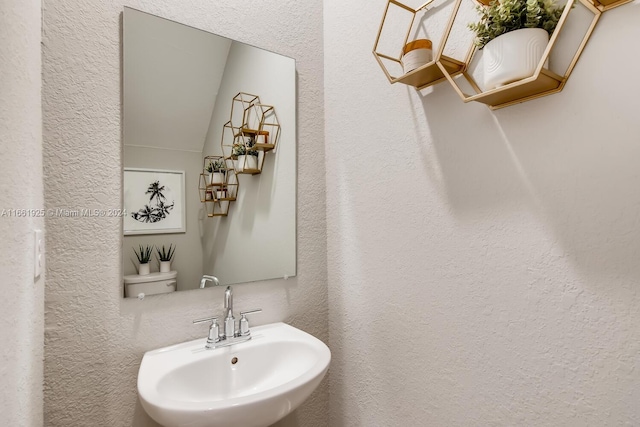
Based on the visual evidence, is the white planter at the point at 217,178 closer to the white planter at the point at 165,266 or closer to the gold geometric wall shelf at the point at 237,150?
the gold geometric wall shelf at the point at 237,150

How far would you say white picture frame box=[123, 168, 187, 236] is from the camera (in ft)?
3.70

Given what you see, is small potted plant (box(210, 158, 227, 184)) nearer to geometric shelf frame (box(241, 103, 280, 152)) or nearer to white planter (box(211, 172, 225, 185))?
white planter (box(211, 172, 225, 185))

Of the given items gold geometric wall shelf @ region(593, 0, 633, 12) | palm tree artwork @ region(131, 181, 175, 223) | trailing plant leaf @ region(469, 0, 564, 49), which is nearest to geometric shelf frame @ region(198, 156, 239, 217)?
palm tree artwork @ region(131, 181, 175, 223)

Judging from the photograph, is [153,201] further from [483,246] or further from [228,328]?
[483,246]

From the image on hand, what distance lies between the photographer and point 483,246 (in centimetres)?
94

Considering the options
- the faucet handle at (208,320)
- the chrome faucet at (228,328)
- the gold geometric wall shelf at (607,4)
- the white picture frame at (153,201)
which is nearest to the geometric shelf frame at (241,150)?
the white picture frame at (153,201)

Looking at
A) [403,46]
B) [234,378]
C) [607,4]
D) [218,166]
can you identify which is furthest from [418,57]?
[234,378]

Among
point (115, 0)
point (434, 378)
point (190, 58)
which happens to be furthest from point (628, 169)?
point (115, 0)

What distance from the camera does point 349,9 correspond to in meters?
1.41

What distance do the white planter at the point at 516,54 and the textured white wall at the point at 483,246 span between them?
0.11m

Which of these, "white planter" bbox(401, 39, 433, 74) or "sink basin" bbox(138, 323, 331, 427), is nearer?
"sink basin" bbox(138, 323, 331, 427)

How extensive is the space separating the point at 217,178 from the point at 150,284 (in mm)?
446

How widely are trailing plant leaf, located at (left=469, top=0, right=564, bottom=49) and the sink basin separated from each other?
39.9 inches

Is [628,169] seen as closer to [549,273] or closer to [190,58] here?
[549,273]
